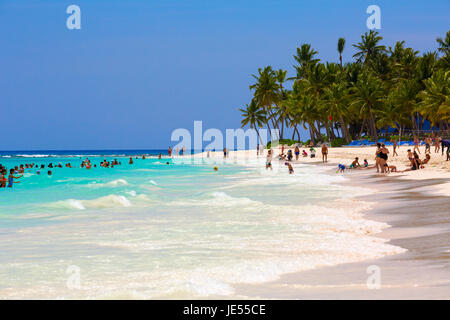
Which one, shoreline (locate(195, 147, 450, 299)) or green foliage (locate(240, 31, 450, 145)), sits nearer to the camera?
shoreline (locate(195, 147, 450, 299))

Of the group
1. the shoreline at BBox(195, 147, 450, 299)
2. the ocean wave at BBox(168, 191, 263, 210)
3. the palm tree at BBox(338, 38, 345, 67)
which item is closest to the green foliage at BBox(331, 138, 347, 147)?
the palm tree at BBox(338, 38, 345, 67)

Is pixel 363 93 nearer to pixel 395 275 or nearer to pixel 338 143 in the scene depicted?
pixel 338 143

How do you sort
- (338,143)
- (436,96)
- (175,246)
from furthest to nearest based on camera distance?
1. (338,143)
2. (436,96)
3. (175,246)

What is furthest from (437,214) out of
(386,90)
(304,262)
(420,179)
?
(386,90)

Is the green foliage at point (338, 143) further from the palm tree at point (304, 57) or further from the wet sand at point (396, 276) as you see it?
the wet sand at point (396, 276)

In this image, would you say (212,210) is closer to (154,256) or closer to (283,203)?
(283,203)

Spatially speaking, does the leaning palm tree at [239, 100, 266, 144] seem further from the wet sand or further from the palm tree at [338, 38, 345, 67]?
the wet sand

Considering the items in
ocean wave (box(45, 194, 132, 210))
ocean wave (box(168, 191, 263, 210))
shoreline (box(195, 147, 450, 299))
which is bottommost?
ocean wave (box(45, 194, 132, 210))

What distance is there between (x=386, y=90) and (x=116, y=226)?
73349 mm

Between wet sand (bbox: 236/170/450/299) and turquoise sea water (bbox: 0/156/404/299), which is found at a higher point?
wet sand (bbox: 236/170/450/299)

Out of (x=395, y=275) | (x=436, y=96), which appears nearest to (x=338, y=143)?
(x=436, y=96)

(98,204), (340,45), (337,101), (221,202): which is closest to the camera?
(221,202)

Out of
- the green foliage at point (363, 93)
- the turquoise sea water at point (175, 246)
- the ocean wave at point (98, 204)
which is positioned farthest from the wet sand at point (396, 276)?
the green foliage at point (363, 93)

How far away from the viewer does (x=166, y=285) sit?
6.27 meters
